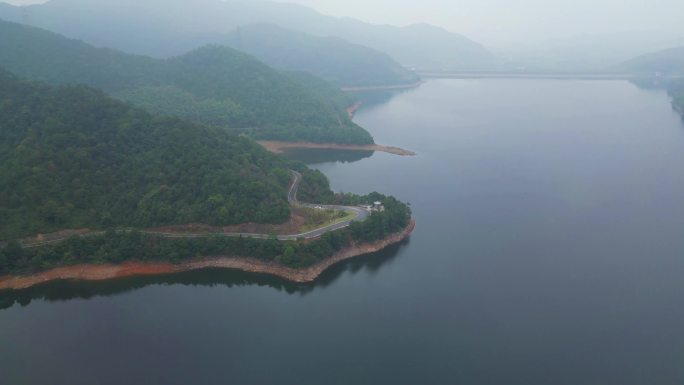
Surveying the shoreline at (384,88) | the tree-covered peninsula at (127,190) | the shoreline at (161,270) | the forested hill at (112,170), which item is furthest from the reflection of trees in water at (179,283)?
the shoreline at (384,88)

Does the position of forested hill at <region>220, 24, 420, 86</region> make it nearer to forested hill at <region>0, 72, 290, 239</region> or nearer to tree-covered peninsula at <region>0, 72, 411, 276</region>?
forested hill at <region>0, 72, 290, 239</region>

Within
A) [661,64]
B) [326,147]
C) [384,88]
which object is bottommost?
[326,147]

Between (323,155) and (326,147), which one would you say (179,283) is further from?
(326,147)

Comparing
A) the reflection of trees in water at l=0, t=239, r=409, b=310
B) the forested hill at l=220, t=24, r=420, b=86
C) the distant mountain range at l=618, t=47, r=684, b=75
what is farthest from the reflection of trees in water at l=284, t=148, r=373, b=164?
the distant mountain range at l=618, t=47, r=684, b=75

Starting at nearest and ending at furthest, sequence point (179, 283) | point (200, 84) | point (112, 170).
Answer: point (179, 283), point (112, 170), point (200, 84)

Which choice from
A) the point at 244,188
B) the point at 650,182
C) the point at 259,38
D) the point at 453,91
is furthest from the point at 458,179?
the point at 259,38

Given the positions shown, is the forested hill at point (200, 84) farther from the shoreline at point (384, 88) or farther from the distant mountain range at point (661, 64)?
the distant mountain range at point (661, 64)

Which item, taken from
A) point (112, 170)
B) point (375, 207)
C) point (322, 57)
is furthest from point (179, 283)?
point (322, 57)
